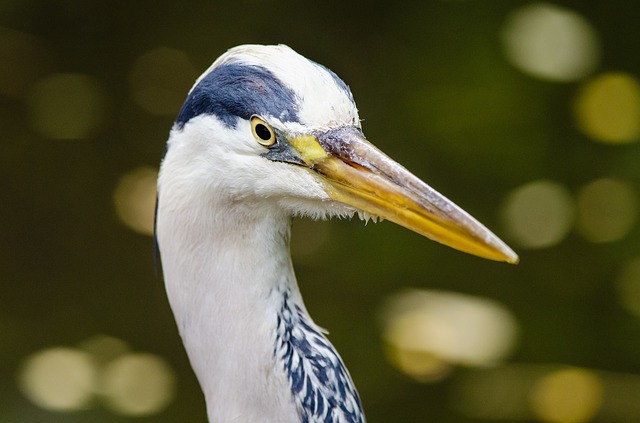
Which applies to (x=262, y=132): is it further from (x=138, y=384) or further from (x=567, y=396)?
(x=567, y=396)

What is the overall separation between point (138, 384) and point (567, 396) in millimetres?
1519

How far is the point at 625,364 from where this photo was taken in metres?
3.19

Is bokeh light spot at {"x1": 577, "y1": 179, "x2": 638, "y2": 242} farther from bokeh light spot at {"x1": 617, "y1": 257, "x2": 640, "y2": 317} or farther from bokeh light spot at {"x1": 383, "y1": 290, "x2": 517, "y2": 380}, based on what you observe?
bokeh light spot at {"x1": 383, "y1": 290, "x2": 517, "y2": 380}

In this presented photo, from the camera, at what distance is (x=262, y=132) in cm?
145

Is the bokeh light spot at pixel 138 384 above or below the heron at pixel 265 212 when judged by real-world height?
below

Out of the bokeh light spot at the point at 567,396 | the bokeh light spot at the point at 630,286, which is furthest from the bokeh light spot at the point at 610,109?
the bokeh light spot at the point at 567,396

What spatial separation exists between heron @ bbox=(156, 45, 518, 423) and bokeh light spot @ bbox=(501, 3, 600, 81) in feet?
7.48

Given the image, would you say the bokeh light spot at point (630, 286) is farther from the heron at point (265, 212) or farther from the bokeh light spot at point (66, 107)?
the bokeh light spot at point (66, 107)

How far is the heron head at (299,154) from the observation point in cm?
142

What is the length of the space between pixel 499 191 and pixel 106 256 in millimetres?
1594

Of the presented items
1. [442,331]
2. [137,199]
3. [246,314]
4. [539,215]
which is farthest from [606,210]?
[246,314]

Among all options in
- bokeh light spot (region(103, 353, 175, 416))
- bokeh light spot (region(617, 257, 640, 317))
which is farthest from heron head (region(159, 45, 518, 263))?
bokeh light spot (region(617, 257, 640, 317))

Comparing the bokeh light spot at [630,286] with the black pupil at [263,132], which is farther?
the bokeh light spot at [630,286]

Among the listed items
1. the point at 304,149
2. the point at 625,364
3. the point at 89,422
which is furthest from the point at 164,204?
the point at 625,364
